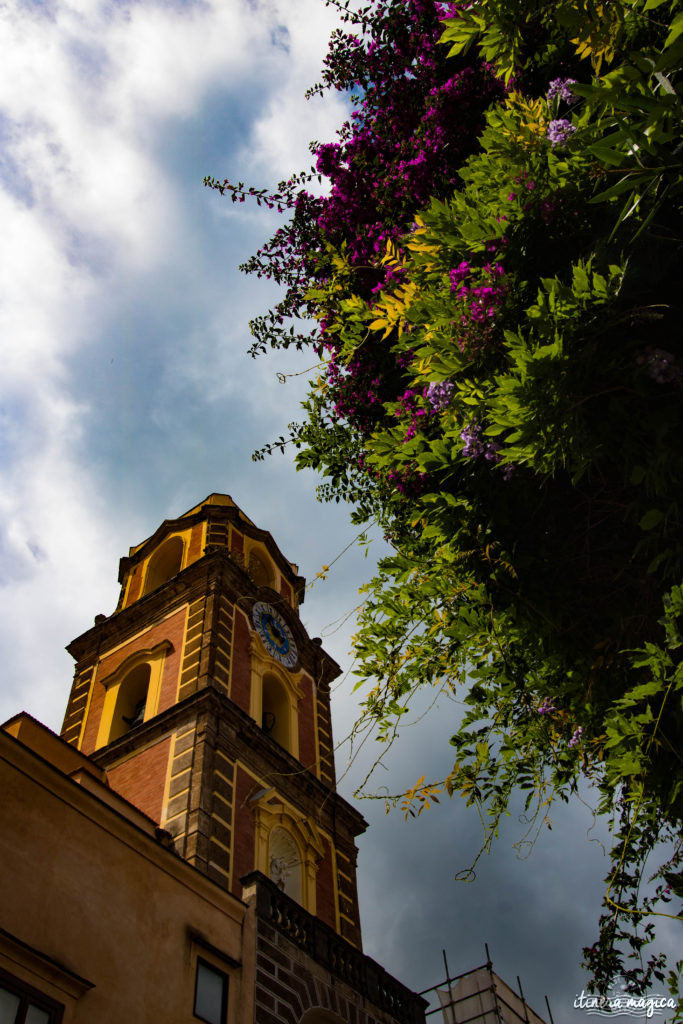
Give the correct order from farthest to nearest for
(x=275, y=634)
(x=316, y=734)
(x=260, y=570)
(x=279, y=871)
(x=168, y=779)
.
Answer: (x=260, y=570) < (x=275, y=634) < (x=316, y=734) < (x=279, y=871) < (x=168, y=779)

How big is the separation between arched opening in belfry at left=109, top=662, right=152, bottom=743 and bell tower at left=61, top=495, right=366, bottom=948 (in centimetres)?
4

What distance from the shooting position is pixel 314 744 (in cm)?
2017

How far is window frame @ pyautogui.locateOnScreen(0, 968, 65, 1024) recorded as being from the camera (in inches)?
Result: 281

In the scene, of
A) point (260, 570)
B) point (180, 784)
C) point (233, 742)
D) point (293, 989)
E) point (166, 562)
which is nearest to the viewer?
point (293, 989)

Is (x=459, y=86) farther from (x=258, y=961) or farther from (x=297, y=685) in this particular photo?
(x=297, y=685)

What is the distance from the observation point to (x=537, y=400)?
15.5 ft

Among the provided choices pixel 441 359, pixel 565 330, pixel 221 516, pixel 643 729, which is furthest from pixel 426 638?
pixel 221 516

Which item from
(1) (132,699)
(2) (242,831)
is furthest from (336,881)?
(1) (132,699)

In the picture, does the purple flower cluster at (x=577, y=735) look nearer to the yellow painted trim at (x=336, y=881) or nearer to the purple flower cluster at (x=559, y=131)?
the purple flower cluster at (x=559, y=131)

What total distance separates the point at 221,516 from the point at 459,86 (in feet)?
57.1

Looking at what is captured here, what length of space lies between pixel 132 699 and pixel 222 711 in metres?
4.10

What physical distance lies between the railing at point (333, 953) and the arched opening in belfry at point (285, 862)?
2516 millimetres

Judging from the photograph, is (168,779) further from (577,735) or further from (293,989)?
(577,735)

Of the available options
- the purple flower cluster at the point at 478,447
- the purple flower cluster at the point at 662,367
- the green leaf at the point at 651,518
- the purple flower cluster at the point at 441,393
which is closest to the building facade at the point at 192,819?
the purple flower cluster at the point at 478,447
